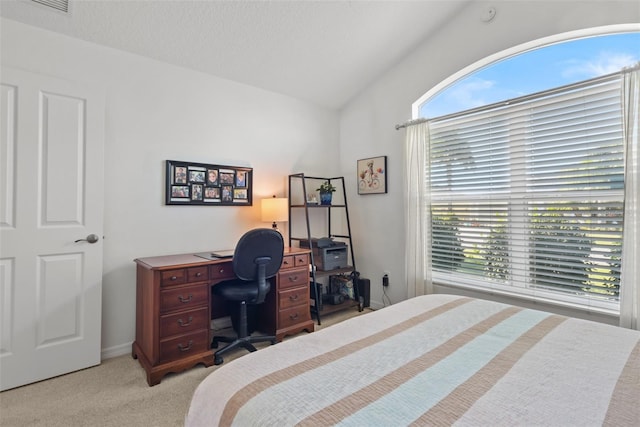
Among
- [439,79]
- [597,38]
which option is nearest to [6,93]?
[439,79]

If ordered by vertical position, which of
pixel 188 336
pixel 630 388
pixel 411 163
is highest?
pixel 411 163

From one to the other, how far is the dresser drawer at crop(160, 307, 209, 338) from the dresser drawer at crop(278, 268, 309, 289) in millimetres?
693

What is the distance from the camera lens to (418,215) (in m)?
3.02

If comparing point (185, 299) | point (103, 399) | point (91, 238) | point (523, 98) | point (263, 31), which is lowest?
point (103, 399)

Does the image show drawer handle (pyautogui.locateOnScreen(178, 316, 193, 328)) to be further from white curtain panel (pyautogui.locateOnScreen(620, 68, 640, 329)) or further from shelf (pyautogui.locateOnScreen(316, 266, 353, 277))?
white curtain panel (pyautogui.locateOnScreen(620, 68, 640, 329))

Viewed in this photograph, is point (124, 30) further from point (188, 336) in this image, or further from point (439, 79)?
point (439, 79)

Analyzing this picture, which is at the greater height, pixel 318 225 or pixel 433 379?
pixel 318 225

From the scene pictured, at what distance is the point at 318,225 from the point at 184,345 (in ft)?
6.62

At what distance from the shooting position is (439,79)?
2986 mm

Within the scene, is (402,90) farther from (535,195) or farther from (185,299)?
(185,299)

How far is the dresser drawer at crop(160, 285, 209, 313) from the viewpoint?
84.2 inches

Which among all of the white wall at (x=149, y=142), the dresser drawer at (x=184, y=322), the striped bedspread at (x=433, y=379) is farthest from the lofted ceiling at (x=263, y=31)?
the striped bedspread at (x=433, y=379)

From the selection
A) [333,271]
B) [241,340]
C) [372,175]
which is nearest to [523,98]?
[372,175]

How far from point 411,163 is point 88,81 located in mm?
2797
